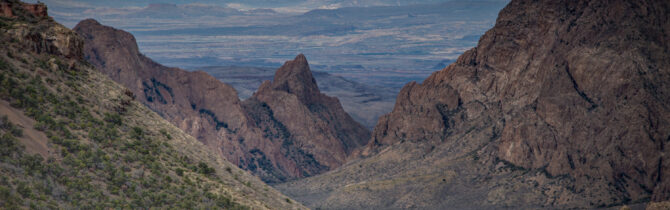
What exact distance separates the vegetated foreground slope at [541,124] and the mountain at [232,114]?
23.4 metres

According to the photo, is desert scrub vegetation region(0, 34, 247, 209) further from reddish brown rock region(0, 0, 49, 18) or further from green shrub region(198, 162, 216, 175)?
reddish brown rock region(0, 0, 49, 18)

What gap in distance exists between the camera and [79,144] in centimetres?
4122

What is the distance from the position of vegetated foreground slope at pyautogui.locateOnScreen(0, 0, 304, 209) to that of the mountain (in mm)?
78433

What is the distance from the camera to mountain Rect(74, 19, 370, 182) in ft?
449

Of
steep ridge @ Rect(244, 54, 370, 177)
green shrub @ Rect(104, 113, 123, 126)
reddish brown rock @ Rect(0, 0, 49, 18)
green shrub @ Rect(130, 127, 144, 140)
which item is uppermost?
reddish brown rock @ Rect(0, 0, 49, 18)

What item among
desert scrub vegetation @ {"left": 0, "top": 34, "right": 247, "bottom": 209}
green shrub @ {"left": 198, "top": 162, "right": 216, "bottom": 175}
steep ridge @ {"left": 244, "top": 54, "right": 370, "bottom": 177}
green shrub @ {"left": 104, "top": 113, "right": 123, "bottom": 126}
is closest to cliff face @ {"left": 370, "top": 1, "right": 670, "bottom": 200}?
steep ridge @ {"left": 244, "top": 54, "right": 370, "bottom": 177}

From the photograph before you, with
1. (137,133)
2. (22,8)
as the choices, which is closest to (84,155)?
(137,133)

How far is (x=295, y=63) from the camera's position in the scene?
15962 centimetres

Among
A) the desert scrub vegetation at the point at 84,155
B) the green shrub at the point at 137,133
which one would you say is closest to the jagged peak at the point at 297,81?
the desert scrub vegetation at the point at 84,155

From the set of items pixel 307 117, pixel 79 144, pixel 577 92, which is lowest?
pixel 307 117

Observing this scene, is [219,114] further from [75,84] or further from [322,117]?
[75,84]

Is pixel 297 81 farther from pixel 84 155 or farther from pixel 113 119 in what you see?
pixel 84 155

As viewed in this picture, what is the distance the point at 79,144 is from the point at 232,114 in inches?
3998

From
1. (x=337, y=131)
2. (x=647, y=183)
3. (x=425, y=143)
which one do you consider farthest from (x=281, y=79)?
(x=647, y=183)
